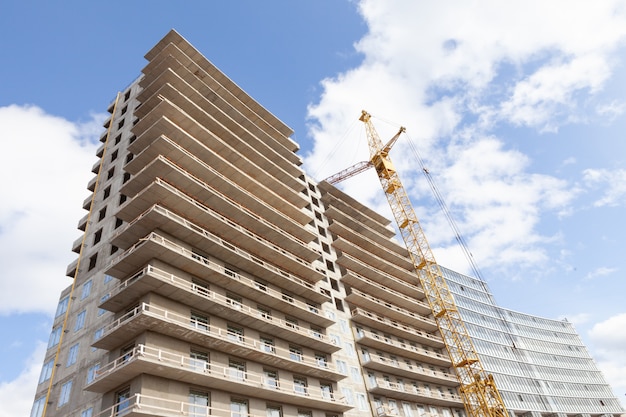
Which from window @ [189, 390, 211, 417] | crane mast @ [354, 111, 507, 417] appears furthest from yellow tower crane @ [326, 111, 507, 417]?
window @ [189, 390, 211, 417]

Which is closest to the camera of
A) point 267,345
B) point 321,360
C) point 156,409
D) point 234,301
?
point 156,409

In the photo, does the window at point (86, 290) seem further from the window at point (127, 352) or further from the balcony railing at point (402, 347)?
the balcony railing at point (402, 347)

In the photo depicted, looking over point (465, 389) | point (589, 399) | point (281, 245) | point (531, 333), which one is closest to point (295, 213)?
point (281, 245)

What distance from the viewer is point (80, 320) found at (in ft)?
121

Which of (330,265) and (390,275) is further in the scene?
(390,275)

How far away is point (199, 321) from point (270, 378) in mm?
8261

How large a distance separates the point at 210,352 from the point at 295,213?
22.5 m

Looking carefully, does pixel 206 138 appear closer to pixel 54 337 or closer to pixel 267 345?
Answer: pixel 267 345

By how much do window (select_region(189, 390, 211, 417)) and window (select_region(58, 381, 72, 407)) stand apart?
31.0ft

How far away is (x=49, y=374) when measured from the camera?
3503 centimetres

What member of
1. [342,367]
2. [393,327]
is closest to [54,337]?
[342,367]

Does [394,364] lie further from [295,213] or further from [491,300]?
[491,300]

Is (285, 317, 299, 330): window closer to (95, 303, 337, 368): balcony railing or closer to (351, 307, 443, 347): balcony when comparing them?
(95, 303, 337, 368): balcony railing

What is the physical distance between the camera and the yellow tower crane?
196 ft
